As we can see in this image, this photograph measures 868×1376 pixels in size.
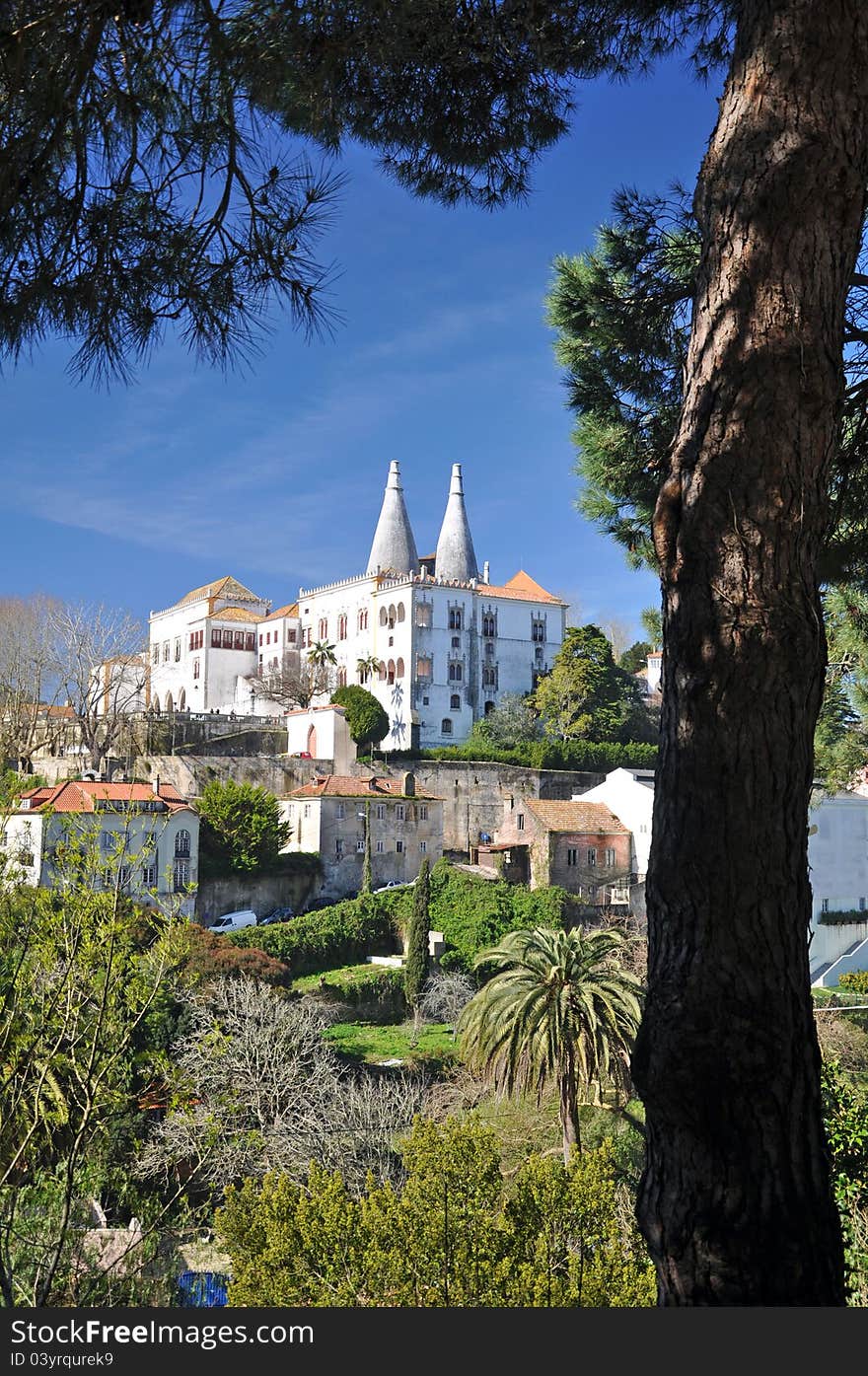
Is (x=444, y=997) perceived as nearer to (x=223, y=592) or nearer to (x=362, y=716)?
(x=362, y=716)

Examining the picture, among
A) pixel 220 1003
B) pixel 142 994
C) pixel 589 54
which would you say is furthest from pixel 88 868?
pixel 220 1003

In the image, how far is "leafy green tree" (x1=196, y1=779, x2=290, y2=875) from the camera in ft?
105

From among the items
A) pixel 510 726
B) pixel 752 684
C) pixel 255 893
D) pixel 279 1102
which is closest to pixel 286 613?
pixel 510 726

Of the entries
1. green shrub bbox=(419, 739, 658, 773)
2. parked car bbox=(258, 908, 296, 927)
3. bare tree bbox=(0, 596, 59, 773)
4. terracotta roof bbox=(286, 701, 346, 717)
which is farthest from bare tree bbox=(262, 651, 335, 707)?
parked car bbox=(258, 908, 296, 927)

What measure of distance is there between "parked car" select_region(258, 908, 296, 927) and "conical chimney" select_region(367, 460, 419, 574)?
3123 cm

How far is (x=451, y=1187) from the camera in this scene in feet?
20.9

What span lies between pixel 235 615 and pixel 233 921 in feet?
106

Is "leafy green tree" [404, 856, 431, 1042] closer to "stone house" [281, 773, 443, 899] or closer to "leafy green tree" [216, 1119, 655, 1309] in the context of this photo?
"stone house" [281, 773, 443, 899]

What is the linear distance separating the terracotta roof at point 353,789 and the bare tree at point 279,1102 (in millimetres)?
14358

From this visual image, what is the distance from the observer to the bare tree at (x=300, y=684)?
176 ft

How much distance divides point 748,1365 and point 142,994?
11.5 ft

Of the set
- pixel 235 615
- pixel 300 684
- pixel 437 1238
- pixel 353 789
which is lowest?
pixel 437 1238

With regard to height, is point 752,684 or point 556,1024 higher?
point 752,684

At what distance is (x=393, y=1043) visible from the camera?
24281 mm
